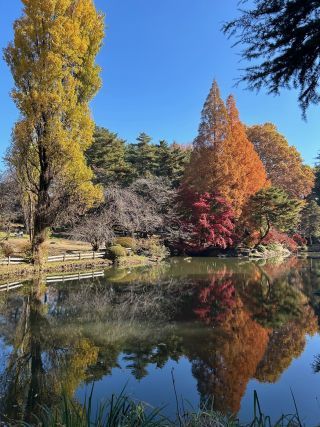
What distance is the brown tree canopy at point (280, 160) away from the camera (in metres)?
39.1

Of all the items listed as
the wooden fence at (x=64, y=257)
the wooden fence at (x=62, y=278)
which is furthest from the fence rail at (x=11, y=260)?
the wooden fence at (x=62, y=278)

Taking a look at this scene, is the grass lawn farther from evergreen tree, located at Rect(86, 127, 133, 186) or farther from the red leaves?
the red leaves

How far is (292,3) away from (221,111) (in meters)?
27.4

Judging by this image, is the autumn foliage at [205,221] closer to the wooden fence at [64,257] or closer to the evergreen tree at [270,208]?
the evergreen tree at [270,208]

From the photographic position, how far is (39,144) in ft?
54.5

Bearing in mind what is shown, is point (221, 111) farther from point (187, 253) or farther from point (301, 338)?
point (301, 338)

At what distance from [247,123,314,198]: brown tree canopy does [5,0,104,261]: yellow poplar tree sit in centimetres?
2560

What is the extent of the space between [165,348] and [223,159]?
23148mm

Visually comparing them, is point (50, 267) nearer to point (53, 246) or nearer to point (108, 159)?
point (53, 246)

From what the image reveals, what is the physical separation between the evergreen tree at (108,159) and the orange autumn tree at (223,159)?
753 cm

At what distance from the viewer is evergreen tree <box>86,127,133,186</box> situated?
112ft

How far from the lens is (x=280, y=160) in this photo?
39.3m

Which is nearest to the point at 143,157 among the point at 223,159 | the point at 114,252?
the point at 223,159

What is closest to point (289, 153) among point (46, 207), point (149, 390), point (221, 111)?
point (221, 111)
